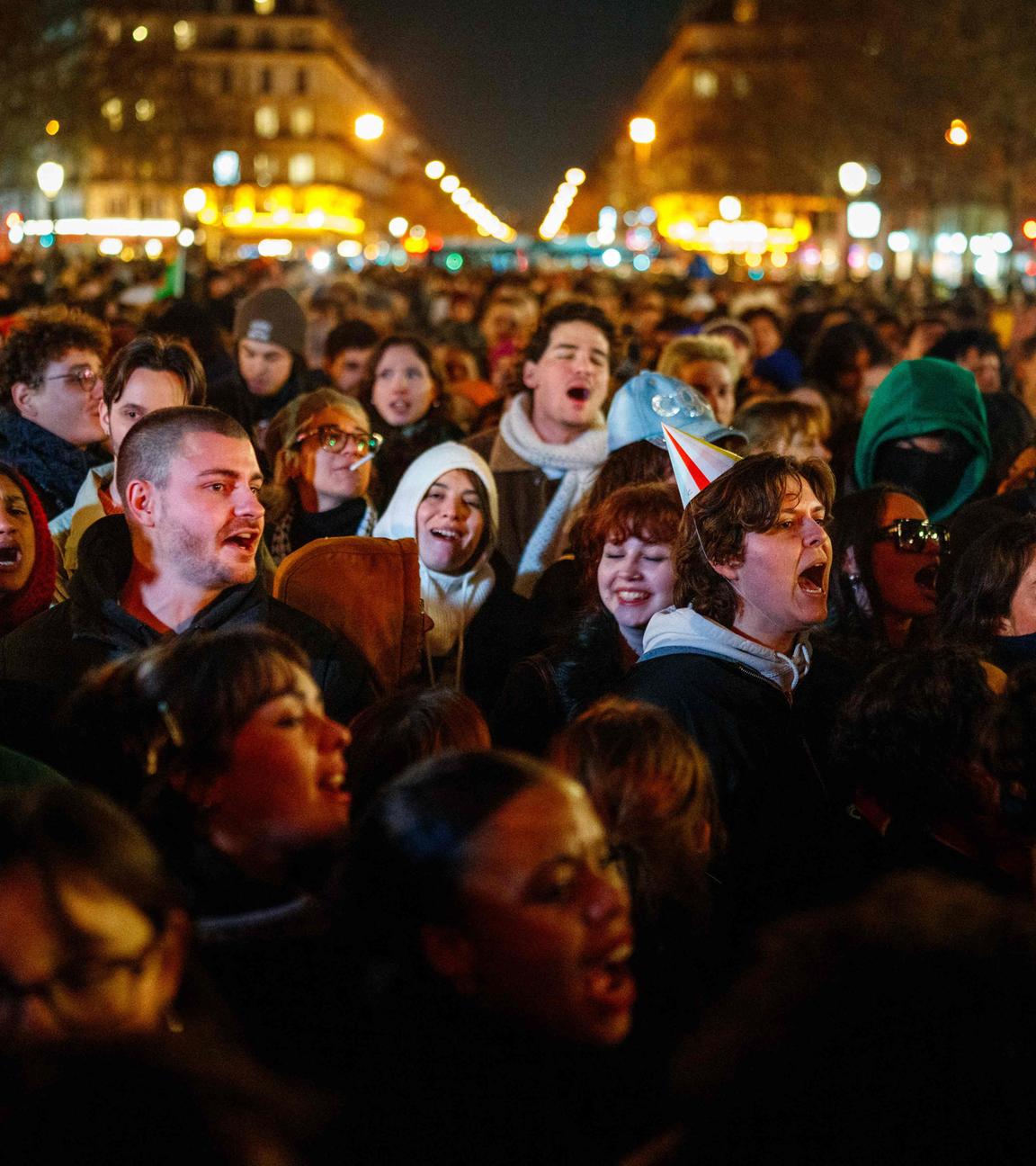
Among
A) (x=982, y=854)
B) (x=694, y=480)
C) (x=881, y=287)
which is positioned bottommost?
(x=982, y=854)

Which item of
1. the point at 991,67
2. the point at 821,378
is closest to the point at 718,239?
the point at 991,67

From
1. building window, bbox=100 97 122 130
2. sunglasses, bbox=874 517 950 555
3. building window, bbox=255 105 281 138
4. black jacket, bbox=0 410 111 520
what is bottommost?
sunglasses, bbox=874 517 950 555

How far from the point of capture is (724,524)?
4.16 m

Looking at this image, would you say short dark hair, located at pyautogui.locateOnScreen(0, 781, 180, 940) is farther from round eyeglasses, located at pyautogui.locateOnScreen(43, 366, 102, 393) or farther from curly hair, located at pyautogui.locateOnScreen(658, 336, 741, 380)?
curly hair, located at pyautogui.locateOnScreen(658, 336, 741, 380)

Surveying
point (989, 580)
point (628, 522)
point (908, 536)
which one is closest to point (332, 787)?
point (628, 522)

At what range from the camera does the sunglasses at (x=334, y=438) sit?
6227 mm

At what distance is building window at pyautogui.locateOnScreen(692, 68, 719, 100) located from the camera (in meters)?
122

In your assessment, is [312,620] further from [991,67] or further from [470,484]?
[991,67]

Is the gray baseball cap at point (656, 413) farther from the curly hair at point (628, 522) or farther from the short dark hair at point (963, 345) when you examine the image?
the short dark hair at point (963, 345)

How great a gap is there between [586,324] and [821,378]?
3.85m

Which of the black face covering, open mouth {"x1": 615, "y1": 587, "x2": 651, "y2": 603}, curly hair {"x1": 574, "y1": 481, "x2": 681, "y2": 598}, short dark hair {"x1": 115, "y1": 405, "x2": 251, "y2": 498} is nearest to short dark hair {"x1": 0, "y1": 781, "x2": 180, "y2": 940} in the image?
short dark hair {"x1": 115, "y1": 405, "x2": 251, "y2": 498}

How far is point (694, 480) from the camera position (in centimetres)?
473

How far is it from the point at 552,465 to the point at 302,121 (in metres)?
130

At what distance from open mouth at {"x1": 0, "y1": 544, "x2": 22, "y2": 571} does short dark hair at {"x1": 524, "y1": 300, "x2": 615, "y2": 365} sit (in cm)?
307
